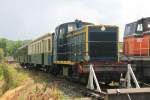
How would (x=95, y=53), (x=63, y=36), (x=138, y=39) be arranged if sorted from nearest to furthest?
(x=95, y=53)
(x=138, y=39)
(x=63, y=36)

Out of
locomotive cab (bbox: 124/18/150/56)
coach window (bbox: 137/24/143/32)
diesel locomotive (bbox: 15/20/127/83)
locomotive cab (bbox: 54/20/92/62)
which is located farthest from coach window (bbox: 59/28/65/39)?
coach window (bbox: 137/24/143/32)

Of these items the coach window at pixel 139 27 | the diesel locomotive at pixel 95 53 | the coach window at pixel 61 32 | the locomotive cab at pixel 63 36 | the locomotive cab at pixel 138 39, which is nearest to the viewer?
the diesel locomotive at pixel 95 53

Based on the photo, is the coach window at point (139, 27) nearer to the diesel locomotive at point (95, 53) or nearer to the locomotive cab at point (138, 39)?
the locomotive cab at point (138, 39)

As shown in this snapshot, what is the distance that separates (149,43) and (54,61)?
6525 millimetres

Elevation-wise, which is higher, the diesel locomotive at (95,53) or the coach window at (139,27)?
the coach window at (139,27)

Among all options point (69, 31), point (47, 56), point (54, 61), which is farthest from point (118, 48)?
point (47, 56)

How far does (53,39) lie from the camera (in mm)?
25656

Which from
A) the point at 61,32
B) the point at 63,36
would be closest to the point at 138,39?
the point at 63,36

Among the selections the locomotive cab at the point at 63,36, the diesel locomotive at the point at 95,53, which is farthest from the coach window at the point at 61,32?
the diesel locomotive at the point at 95,53

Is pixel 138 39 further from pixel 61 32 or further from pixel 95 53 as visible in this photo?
pixel 61 32

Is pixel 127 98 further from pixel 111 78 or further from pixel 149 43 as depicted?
pixel 149 43

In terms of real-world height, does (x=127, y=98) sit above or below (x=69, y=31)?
below

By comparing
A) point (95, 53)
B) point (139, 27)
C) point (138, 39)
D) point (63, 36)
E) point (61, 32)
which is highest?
point (139, 27)

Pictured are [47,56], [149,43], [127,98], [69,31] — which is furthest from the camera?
[47,56]
